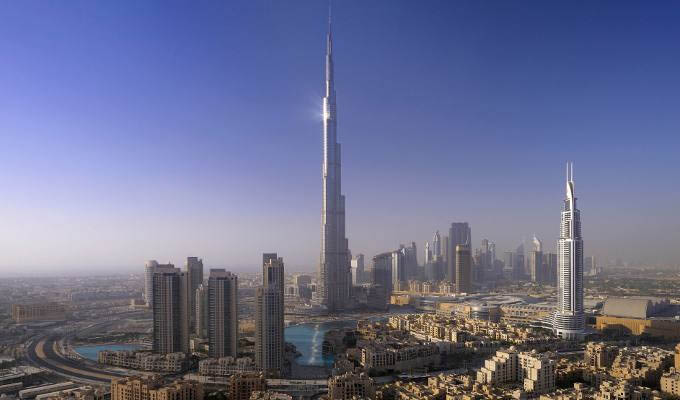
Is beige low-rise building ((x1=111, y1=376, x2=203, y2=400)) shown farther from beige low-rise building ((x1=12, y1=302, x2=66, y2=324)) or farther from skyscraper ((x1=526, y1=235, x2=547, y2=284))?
skyscraper ((x1=526, y1=235, x2=547, y2=284))

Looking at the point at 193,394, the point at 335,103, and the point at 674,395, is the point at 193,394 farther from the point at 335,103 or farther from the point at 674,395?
the point at 335,103

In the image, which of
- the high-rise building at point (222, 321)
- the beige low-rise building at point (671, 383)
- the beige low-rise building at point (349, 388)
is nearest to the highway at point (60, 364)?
the high-rise building at point (222, 321)

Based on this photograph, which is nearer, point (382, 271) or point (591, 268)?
point (382, 271)

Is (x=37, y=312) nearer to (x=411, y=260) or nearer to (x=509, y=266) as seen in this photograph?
(x=411, y=260)

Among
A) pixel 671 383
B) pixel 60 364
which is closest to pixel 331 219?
pixel 60 364

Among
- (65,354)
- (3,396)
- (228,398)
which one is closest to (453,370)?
(228,398)

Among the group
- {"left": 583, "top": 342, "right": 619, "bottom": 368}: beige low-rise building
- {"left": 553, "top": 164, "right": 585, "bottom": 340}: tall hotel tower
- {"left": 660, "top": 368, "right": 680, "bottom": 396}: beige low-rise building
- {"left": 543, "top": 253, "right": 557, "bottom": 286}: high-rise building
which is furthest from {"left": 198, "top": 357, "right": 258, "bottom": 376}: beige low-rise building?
{"left": 543, "top": 253, "right": 557, "bottom": 286}: high-rise building
